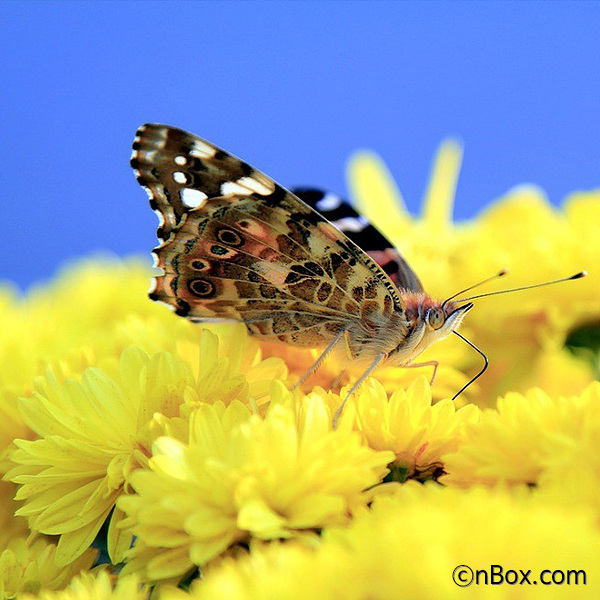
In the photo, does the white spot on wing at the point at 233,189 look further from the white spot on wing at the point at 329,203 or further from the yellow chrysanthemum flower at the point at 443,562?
the yellow chrysanthemum flower at the point at 443,562

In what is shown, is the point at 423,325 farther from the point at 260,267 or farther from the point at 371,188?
the point at 371,188

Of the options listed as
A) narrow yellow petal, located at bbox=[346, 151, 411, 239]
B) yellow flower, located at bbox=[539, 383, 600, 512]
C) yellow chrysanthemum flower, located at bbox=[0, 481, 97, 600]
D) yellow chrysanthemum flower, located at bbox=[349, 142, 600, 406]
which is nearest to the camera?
yellow flower, located at bbox=[539, 383, 600, 512]

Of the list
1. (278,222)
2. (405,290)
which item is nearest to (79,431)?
(278,222)

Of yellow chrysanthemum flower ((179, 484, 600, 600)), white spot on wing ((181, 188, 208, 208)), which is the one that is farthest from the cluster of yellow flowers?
white spot on wing ((181, 188, 208, 208))

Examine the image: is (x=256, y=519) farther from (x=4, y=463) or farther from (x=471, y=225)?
(x=471, y=225)

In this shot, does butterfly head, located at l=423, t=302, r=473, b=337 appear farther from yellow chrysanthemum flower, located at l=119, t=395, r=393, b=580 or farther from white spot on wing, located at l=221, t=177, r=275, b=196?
yellow chrysanthemum flower, located at l=119, t=395, r=393, b=580

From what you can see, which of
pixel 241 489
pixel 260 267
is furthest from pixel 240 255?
pixel 241 489
